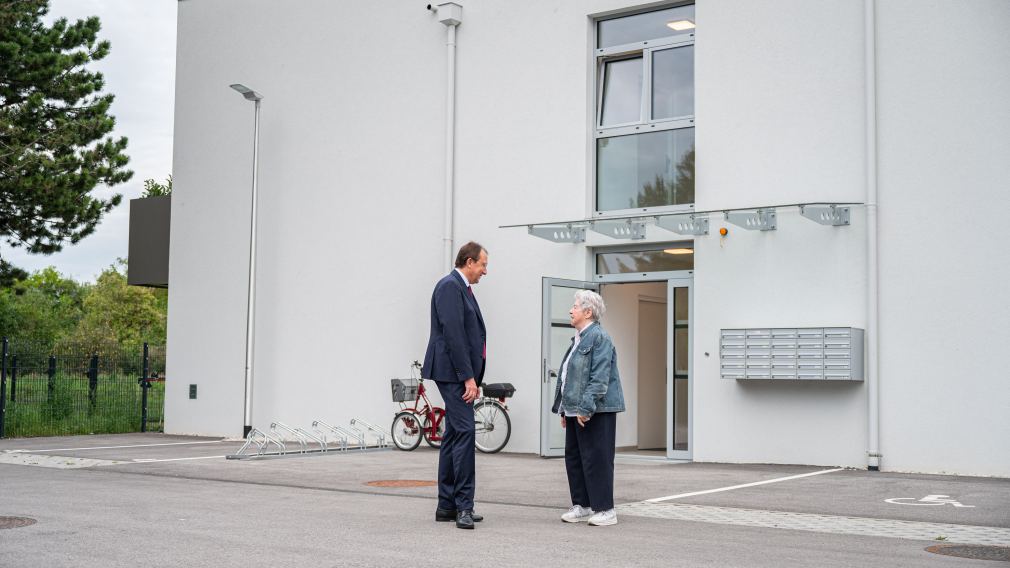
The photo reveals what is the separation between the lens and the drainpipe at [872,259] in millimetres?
12234

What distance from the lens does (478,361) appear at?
763 cm

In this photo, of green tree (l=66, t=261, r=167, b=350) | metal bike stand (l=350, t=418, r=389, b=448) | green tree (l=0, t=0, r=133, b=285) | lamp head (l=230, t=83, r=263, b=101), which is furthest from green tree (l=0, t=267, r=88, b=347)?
metal bike stand (l=350, t=418, r=389, b=448)

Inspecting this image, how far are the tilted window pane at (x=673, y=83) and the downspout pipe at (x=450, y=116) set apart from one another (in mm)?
3211

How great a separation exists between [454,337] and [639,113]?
8055mm

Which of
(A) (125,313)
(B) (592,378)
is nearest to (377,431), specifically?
(B) (592,378)

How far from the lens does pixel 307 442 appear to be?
55.9 ft

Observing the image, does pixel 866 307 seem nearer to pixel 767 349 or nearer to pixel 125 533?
pixel 767 349

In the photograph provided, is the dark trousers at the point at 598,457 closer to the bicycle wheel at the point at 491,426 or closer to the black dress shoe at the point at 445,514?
the black dress shoe at the point at 445,514

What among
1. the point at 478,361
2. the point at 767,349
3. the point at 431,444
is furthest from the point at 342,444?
the point at 478,361

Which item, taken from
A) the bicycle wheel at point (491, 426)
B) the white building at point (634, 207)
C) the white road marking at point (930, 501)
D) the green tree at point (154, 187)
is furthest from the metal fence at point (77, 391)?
the green tree at point (154, 187)

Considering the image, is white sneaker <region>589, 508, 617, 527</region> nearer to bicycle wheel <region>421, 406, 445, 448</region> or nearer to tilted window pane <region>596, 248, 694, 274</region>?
tilted window pane <region>596, 248, 694, 274</region>

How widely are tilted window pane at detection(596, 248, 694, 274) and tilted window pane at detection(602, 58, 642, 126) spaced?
6.09 feet

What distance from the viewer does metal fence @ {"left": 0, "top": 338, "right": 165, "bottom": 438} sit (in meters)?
17.9

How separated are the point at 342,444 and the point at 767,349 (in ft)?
21.3
